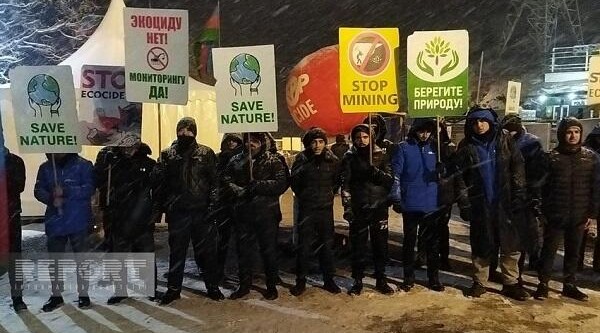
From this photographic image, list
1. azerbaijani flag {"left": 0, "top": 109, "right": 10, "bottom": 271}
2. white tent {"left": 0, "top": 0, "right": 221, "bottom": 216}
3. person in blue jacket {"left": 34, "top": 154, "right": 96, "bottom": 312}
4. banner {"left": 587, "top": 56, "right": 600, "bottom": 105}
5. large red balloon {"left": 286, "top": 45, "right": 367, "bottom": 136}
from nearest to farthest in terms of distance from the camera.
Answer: azerbaijani flag {"left": 0, "top": 109, "right": 10, "bottom": 271} → person in blue jacket {"left": 34, "top": 154, "right": 96, "bottom": 312} → banner {"left": 587, "top": 56, "right": 600, "bottom": 105} → large red balloon {"left": 286, "top": 45, "right": 367, "bottom": 136} → white tent {"left": 0, "top": 0, "right": 221, "bottom": 216}

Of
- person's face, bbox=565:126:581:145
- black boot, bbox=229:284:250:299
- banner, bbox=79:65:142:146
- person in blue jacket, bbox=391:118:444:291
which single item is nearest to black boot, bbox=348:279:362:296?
person in blue jacket, bbox=391:118:444:291

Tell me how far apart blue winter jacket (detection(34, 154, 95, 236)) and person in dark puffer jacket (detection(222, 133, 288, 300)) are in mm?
1555

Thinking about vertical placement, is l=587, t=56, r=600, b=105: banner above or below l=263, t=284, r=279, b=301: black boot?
above

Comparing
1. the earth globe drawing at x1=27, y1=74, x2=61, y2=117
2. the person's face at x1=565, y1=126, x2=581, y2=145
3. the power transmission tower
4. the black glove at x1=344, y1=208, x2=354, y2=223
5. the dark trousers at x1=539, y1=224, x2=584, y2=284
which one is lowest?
the dark trousers at x1=539, y1=224, x2=584, y2=284

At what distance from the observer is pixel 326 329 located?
5.67 metres

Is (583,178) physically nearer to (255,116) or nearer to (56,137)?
(255,116)

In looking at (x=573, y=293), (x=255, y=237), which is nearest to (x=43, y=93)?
(x=255, y=237)

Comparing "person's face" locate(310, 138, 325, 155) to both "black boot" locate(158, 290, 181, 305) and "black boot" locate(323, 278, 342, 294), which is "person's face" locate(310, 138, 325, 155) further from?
"black boot" locate(158, 290, 181, 305)

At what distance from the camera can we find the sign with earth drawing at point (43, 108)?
6.25m

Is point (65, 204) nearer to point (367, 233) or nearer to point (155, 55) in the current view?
point (155, 55)

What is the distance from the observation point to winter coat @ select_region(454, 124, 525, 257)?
644cm

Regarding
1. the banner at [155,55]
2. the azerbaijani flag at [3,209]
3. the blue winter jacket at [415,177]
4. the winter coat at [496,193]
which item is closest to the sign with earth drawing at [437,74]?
the blue winter jacket at [415,177]

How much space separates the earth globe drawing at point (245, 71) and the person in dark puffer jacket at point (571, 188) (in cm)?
342

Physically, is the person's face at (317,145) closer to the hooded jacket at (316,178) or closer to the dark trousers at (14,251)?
the hooded jacket at (316,178)
